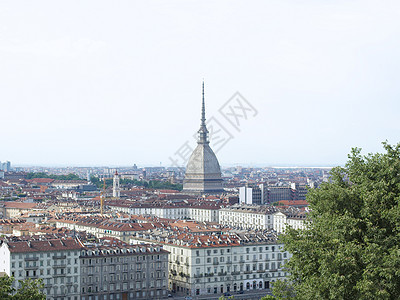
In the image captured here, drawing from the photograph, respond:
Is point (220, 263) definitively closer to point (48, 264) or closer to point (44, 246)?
point (48, 264)

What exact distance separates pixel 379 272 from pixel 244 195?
124826 millimetres

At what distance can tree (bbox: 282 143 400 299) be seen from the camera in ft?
80.0

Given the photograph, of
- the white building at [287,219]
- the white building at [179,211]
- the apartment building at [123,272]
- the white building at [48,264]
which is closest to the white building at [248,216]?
the white building at [287,219]

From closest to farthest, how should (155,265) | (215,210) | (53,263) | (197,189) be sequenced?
(53,263) → (155,265) → (215,210) → (197,189)

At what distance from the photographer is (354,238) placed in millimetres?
26016

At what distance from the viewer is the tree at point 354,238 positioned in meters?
24.4

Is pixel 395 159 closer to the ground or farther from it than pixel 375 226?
farther from it

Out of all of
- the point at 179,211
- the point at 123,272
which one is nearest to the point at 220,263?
the point at 123,272

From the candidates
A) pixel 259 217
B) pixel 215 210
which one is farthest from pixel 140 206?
pixel 259 217

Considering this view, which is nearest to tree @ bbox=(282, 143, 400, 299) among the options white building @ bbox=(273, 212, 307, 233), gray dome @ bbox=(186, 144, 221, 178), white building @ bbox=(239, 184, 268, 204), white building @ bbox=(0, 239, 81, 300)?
white building @ bbox=(0, 239, 81, 300)

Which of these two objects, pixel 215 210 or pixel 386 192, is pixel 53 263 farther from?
pixel 215 210

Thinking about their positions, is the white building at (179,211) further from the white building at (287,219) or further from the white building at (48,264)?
the white building at (48,264)

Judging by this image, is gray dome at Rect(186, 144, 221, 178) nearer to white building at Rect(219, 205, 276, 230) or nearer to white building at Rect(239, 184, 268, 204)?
white building at Rect(239, 184, 268, 204)

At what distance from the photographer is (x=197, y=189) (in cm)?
19300
